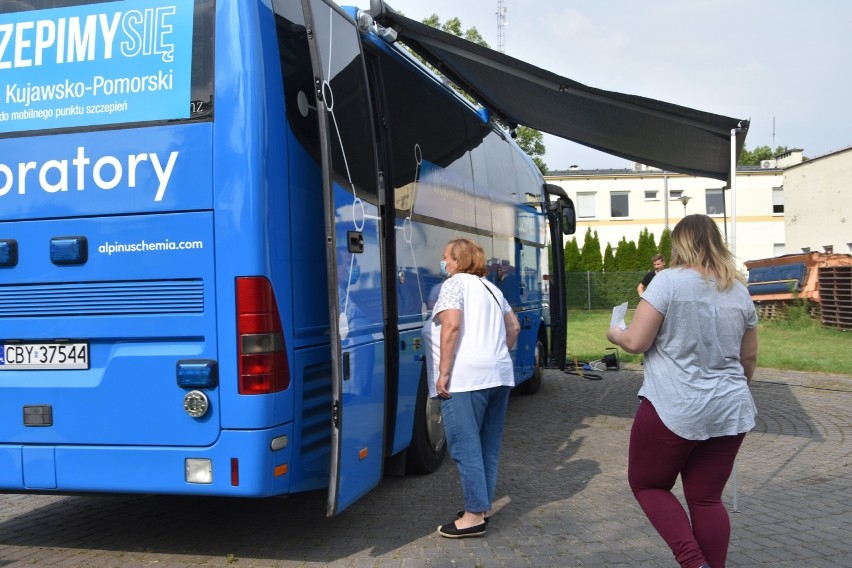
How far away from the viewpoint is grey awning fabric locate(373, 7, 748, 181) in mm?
6582

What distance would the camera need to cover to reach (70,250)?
4.22 metres

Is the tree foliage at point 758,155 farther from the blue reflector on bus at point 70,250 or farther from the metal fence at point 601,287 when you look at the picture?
the blue reflector on bus at point 70,250

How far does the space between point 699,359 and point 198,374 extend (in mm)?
2436

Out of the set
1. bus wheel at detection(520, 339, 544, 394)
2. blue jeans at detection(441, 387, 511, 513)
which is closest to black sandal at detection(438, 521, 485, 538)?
blue jeans at detection(441, 387, 511, 513)

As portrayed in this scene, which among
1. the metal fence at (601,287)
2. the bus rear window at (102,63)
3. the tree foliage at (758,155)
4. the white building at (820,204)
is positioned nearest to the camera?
the bus rear window at (102,63)

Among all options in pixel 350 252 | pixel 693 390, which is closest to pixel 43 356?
pixel 350 252

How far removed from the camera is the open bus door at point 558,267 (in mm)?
12094

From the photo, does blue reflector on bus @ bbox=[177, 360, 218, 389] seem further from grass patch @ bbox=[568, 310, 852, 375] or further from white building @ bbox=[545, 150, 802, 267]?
white building @ bbox=[545, 150, 802, 267]

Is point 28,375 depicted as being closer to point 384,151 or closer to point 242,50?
point 242,50

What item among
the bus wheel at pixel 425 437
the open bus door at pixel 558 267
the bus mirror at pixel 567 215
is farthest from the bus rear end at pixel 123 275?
the bus mirror at pixel 567 215

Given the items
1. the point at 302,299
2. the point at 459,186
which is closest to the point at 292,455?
the point at 302,299

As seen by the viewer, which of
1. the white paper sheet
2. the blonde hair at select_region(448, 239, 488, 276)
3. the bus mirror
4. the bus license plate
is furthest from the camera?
the bus mirror

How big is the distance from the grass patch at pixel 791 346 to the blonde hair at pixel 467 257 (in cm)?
1014

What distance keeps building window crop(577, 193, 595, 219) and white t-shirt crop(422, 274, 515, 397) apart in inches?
1834
